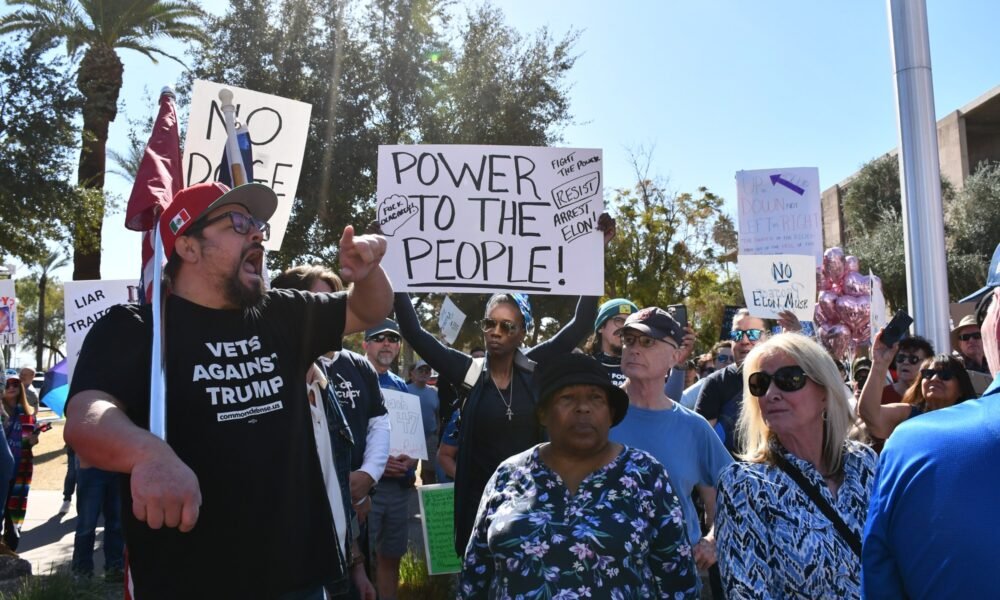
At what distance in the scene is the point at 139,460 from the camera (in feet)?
5.91

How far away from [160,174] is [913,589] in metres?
2.87

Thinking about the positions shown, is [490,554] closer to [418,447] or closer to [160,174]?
[160,174]

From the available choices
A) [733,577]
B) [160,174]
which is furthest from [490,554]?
[160,174]

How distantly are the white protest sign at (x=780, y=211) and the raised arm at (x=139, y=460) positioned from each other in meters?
8.38

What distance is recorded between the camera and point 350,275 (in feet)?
8.58

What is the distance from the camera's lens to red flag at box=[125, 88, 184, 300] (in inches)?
121

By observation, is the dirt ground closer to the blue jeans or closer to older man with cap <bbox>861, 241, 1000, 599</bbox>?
the blue jeans

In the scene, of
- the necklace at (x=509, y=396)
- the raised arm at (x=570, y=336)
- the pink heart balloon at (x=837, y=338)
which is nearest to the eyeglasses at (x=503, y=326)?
the necklace at (x=509, y=396)

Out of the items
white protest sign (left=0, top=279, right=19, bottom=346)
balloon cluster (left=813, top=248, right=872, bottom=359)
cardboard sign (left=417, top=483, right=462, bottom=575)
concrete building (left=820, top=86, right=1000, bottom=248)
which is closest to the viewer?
cardboard sign (left=417, top=483, right=462, bottom=575)

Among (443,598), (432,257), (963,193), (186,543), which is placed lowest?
(443,598)

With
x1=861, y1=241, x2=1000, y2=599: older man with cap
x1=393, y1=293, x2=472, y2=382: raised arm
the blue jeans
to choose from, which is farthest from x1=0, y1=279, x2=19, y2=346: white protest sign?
x1=861, y1=241, x2=1000, y2=599: older man with cap

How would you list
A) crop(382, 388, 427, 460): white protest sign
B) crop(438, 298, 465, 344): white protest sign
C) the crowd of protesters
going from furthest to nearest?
crop(438, 298, 465, 344): white protest sign
crop(382, 388, 427, 460): white protest sign
the crowd of protesters

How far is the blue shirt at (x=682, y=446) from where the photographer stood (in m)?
3.63

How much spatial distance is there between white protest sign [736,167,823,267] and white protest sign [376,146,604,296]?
4.33 m
